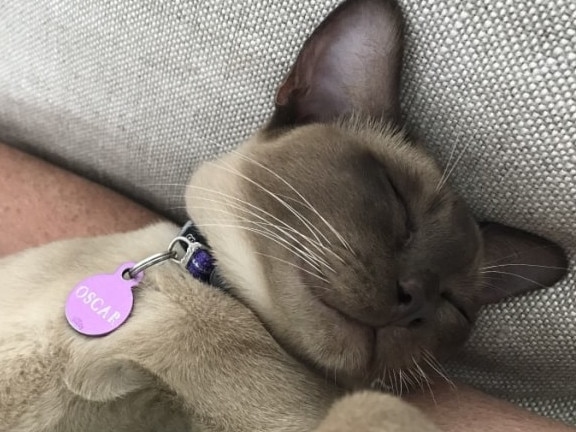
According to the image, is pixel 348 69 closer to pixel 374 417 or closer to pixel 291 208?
pixel 291 208

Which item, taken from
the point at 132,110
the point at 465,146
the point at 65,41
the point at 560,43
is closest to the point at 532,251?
the point at 465,146

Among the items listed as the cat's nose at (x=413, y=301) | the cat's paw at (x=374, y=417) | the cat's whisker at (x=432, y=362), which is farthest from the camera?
the cat's whisker at (x=432, y=362)

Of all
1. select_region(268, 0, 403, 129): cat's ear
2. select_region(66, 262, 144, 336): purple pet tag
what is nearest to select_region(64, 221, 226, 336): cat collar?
select_region(66, 262, 144, 336): purple pet tag

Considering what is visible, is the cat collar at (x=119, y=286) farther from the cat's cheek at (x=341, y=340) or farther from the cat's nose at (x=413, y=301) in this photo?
the cat's nose at (x=413, y=301)

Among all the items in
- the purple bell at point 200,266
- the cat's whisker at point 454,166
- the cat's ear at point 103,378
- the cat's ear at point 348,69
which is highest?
the cat's ear at point 348,69

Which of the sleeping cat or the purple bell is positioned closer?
the sleeping cat

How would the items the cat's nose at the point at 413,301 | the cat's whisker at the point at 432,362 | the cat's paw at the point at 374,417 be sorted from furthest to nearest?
the cat's whisker at the point at 432,362 < the cat's nose at the point at 413,301 < the cat's paw at the point at 374,417

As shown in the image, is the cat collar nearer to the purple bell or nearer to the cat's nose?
the purple bell

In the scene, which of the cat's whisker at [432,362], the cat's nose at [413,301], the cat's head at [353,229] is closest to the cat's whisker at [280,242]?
the cat's head at [353,229]

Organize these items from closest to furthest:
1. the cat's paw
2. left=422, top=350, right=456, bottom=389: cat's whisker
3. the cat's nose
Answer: the cat's paw, the cat's nose, left=422, top=350, right=456, bottom=389: cat's whisker
